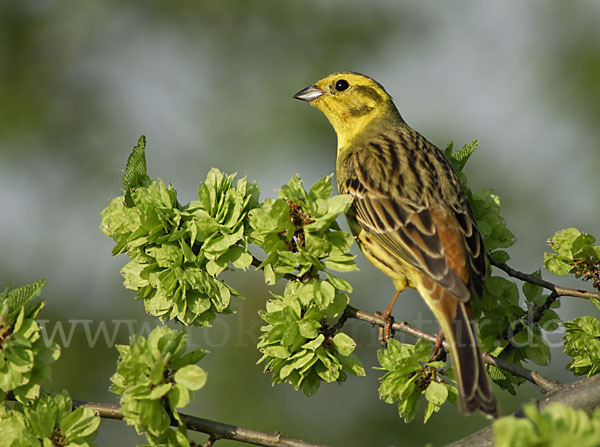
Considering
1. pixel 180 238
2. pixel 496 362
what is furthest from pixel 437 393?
pixel 180 238

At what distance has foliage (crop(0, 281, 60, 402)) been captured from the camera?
2576mm

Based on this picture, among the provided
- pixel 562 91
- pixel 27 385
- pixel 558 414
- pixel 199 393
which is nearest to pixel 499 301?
pixel 558 414

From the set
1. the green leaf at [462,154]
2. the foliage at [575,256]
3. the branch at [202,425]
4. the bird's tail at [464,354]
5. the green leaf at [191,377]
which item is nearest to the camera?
the green leaf at [191,377]

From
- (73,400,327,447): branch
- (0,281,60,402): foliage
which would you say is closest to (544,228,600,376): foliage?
(73,400,327,447): branch

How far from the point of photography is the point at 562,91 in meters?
8.77

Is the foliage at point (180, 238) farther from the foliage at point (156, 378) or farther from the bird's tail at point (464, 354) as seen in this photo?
the bird's tail at point (464, 354)

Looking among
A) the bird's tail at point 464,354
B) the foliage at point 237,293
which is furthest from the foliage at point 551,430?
the foliage at point 237,293

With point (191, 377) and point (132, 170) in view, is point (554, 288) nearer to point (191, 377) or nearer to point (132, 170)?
point (191, 377)

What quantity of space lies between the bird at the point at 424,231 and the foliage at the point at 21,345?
62.5 inches

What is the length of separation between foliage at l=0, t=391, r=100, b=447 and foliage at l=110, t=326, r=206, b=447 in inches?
7.3

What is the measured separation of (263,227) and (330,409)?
360 cm

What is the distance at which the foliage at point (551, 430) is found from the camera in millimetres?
1758

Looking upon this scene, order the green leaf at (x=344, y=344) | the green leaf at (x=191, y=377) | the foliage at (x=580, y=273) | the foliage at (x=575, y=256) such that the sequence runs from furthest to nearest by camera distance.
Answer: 1. the foliage at (x=575, y=256)
2. the foliage at (x=580, y=273)
3. the green leaf at (x=344, y=344)
4. the green leaf at (x=191, y=377)

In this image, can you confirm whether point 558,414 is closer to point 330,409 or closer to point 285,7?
point 330,409
